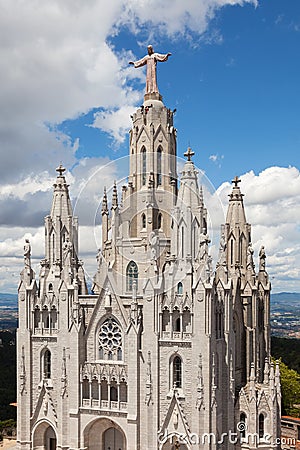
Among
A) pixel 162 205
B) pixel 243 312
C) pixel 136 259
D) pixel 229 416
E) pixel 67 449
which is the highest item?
pixel 162 205

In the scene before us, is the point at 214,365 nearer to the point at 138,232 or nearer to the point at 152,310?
the point at 152,310

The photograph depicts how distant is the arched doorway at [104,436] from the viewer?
118 feet

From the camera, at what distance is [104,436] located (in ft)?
121

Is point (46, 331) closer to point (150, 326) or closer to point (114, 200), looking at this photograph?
point (150, 326)

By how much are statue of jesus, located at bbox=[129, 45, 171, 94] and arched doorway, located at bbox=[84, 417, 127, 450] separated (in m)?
24.5

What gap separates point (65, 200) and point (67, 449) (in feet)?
56.7

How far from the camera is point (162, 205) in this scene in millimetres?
39656

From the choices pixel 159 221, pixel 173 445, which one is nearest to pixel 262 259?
pixel 159 221

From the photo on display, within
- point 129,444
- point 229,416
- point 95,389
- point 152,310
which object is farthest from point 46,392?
point 229,416

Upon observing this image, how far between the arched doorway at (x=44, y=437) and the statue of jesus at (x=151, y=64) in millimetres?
25822

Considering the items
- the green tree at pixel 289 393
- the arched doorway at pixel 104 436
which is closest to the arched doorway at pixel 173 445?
the arched doorway at pixel 104 436

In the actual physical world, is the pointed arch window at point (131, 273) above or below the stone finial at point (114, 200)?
below

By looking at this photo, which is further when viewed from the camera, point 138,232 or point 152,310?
point 138,232

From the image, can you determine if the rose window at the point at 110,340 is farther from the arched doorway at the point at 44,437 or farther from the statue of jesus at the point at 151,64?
the statue of jesus at the point at 151,64
